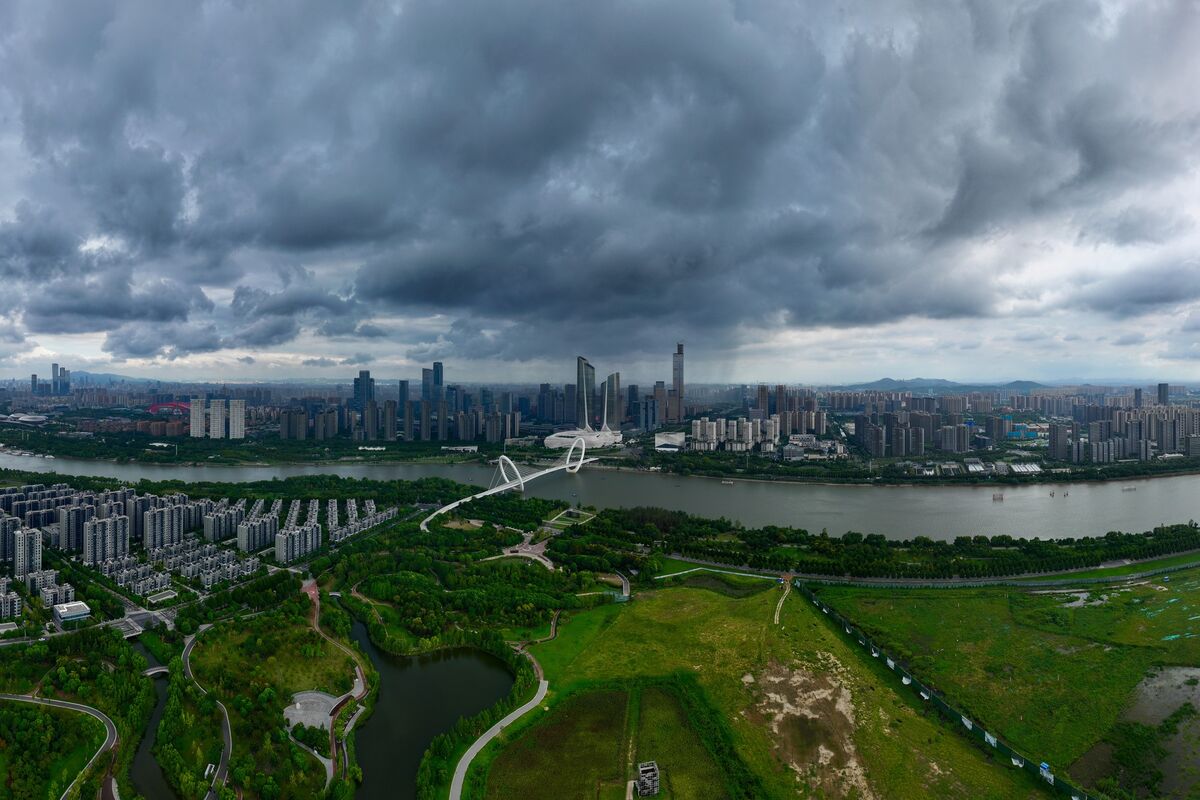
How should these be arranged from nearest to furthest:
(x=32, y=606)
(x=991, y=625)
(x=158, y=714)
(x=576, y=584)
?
(x=158, y=714) < (x=991, y=625) < (x=32, y=606) < (x=576, y=584)

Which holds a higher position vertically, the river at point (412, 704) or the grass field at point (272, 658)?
the grass field at point (272, 658)

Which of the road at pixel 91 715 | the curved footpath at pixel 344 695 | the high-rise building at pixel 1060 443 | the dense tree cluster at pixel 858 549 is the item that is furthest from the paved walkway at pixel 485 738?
the high-rise building at pixel 1060 443

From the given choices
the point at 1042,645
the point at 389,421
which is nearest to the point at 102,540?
the point at 1042,645

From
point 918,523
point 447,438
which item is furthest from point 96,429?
point 918,523

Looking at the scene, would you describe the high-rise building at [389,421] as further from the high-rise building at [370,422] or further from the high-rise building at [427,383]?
the high-rise building at [427,383]

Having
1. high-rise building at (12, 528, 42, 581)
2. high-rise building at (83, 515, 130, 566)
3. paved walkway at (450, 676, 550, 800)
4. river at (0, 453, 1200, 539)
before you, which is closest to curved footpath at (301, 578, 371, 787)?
paved walkway at (450, 676, 550, 800)

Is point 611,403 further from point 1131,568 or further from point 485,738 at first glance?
point 485,738

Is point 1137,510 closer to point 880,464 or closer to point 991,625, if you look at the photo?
point 880,464
